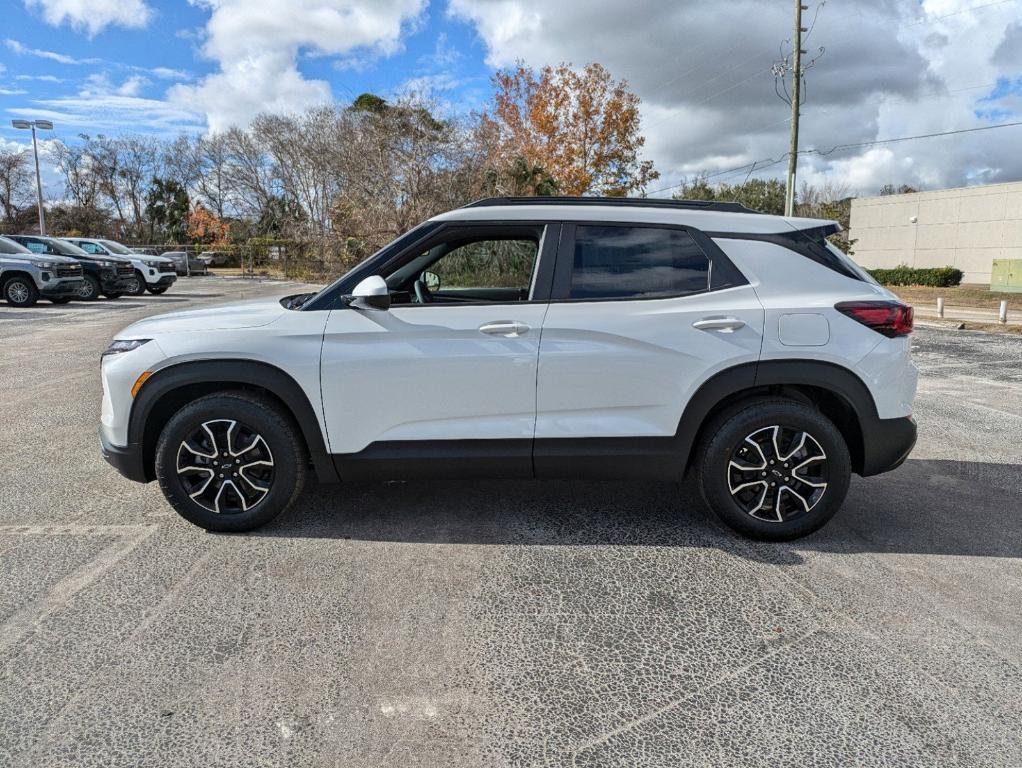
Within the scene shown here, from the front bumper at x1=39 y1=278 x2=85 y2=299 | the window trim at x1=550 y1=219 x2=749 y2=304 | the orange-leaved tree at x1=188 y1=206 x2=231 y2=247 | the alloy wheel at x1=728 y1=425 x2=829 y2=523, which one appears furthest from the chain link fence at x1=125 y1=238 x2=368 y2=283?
the alloy wheel at x1=728 y1=425 x2=829 y2=523

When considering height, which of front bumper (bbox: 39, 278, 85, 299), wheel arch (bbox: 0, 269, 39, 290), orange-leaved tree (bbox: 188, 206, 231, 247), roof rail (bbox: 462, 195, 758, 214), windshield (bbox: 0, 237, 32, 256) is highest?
orange-leaved tree (bbox: 188, 206, 231, 247)

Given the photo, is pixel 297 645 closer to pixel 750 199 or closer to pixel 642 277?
pixel 642 277

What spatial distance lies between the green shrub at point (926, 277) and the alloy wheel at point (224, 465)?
35339 mm

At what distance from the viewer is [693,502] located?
4238mm

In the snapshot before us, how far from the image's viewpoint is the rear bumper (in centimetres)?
351

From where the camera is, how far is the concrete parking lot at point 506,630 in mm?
2158

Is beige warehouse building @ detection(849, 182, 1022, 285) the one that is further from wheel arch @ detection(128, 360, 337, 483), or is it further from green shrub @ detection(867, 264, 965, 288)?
wheel arch @ detection(128, 360, 337, 483)

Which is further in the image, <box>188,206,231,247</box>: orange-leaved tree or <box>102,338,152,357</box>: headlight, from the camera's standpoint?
<box>188,206,231,247</box>: orange-leaved tree

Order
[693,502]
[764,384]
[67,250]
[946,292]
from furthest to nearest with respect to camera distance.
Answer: [946,292] < [67,250] < [693,502] < [764,384]

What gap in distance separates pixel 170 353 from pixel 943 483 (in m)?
5.00

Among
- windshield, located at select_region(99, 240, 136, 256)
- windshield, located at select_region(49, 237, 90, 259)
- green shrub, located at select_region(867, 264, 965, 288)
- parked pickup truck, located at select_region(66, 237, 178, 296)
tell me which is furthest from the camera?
green shrub, located at select_region(867, 264, 965, 288)

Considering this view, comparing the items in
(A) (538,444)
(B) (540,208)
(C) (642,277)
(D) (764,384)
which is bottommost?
(A) (538,444)

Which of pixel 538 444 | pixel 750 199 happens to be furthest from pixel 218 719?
pixel 750 199

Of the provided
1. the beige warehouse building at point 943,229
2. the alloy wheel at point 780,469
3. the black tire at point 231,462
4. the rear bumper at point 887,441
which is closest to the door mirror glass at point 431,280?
the black tire at point 231,462
